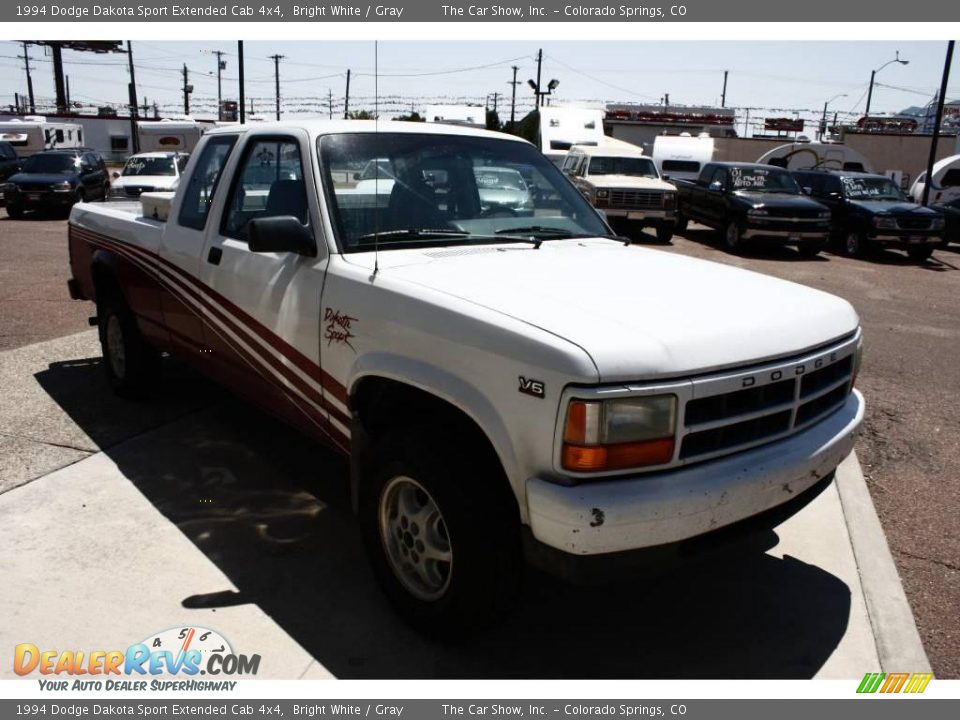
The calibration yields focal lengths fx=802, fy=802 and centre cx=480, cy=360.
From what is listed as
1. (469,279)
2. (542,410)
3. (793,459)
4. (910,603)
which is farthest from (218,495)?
(910,603)

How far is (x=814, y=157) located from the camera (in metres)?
24.6

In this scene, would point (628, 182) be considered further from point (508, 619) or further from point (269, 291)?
point (508, 619)

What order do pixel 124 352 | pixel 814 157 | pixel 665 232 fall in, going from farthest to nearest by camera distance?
pixel 814 157, pixel 665 232, pixel 124 352

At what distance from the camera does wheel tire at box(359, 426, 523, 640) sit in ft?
8.88

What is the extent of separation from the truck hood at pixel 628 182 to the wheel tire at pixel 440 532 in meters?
14.3

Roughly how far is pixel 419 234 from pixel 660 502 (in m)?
1.73

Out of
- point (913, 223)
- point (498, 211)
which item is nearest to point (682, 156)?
point (913, 223)

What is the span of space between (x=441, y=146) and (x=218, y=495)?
2.19 meters

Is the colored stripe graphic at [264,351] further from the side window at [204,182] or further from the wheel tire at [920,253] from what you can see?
the wheel tire at [920,253]

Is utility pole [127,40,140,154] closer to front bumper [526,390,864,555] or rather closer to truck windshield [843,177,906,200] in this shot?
truck windshield [843,177,906,200]

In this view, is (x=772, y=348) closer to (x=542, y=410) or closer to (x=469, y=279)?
(x=542, y=410)

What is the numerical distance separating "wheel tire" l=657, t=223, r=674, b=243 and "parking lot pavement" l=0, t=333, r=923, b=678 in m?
13.0

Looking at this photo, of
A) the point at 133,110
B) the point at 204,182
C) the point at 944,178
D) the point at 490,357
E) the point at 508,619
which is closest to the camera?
the point at 490,357

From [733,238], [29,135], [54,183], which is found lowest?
[733,238]
